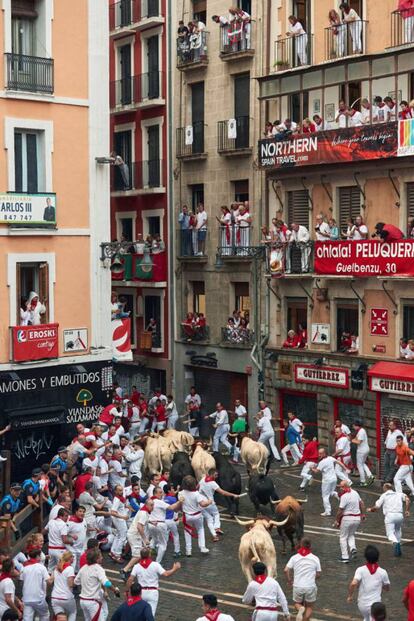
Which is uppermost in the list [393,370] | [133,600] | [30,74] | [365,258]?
[30,74]

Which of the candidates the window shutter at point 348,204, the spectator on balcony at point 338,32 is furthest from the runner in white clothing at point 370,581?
the spectator on balcony at point 338,32

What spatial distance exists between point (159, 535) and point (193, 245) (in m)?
20.7

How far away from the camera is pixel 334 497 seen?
31031 mm

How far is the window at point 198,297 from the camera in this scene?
43438mm

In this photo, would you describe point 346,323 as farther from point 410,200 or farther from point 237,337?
point 237,337

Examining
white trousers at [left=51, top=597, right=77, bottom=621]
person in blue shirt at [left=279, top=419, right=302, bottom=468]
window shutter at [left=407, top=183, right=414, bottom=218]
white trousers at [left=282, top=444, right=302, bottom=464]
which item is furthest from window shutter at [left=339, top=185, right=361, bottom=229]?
white trousers at [left=51, top=597, right=77, bottom=621]

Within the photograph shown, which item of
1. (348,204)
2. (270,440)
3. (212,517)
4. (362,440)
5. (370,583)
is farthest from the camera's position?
(348,204)

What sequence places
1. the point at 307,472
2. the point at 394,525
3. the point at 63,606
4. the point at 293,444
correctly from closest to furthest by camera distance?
1. the point at 63,606
2. the point at 394,525
3. the point at 307,472
4. the point at 293,444

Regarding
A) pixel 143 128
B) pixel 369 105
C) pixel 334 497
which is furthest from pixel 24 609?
pixel 143 128

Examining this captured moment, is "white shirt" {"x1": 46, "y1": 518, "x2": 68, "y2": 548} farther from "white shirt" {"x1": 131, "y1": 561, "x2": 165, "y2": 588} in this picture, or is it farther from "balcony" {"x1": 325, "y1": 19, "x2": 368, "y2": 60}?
"balcony" {"x1": 325, "y1": 19, "x2": 368, "y2": 60}

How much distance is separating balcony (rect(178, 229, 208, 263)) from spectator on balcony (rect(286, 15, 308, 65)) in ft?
25.0

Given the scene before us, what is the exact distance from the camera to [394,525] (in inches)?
949

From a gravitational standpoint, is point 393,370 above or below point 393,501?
above

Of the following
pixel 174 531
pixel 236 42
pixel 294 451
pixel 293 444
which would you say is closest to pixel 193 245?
pixel 236 42
